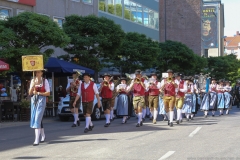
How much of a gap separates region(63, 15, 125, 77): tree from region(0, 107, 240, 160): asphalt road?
14011 millimetres

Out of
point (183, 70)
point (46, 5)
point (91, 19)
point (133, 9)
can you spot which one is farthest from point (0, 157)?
point (183, 70)

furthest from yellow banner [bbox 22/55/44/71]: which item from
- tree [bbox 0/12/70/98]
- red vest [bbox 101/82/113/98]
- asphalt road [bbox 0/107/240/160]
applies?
tree [bbox 0/12/70/98]

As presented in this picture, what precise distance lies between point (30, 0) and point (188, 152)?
73.8ft

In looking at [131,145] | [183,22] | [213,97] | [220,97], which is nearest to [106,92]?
[131,145]

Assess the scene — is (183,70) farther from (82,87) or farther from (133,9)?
(82,87)

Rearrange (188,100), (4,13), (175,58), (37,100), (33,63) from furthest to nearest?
(175,58) < (4,13) < (188,100) < (33,63) < (37,100)

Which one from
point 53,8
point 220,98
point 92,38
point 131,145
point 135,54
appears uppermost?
point 53,8

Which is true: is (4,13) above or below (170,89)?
above

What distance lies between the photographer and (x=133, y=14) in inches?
1991

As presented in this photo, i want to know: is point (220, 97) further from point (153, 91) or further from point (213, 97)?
point (153, 91)

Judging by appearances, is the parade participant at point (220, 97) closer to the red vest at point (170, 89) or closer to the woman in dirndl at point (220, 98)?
the woman in dirndl at point (220, 98)

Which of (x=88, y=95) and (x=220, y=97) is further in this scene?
(x=220, y=97)

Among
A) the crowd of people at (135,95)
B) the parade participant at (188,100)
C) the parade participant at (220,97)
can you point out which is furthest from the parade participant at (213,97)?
the parade participant at (188,100)

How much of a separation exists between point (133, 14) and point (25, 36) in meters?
26.5
